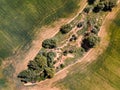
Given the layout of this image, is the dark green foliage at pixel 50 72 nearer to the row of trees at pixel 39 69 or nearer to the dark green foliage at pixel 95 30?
the row of trees at pixel 39 69

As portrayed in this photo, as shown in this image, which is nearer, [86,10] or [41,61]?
[41,61]

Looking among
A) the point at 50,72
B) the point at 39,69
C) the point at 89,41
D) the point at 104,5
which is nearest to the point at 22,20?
the point at 39,69

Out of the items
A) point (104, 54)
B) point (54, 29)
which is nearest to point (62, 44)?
point (54, 29)

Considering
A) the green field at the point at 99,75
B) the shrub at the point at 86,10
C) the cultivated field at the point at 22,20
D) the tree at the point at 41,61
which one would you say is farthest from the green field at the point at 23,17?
the green field at the point at 99,75

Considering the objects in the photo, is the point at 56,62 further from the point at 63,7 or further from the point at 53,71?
the point at 63,7

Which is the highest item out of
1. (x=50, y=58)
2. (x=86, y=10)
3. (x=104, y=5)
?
(x=86, y=10)

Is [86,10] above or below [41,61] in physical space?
above

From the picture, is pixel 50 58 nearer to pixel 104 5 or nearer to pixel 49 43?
pixel 49 43
